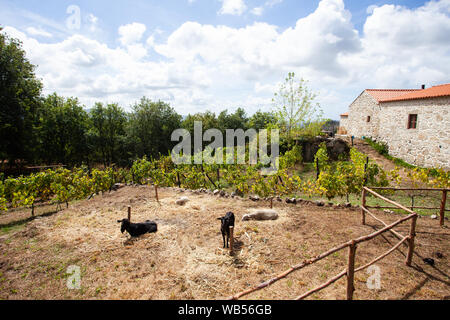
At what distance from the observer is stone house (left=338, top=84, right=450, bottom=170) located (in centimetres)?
1569

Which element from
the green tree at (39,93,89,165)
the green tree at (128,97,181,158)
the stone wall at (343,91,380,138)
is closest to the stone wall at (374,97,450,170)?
the stone wall at (343,91,380,138)

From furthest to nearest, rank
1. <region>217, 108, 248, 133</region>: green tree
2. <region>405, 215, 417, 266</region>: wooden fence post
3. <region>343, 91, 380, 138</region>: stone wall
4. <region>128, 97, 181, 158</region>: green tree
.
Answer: <region>217, 108, 248, 133</region>: green tree, <region>128, 97, 181, 158</region>: green tree, <region>343, 91, 380, 138</region>: stone wall, <region>405, 215, 417, 266</region>: wooden fence post

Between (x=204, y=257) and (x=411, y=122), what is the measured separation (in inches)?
839

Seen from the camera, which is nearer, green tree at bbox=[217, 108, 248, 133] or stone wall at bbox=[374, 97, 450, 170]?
stone wall at bbox=[374, 97, 450, 170]

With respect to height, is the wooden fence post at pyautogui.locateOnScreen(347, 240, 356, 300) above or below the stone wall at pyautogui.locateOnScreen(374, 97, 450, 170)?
below

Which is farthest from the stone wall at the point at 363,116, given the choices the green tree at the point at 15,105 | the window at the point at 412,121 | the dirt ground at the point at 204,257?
the green tree at the point at 15,105

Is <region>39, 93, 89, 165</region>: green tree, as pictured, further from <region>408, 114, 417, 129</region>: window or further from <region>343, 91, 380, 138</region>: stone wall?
<region>408, 114, 417, 129</region>: window

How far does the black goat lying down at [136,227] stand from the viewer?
23.0 ft

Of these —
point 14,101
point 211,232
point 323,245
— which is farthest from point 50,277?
point 14,101

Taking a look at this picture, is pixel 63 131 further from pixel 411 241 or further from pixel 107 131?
pixel 411 241

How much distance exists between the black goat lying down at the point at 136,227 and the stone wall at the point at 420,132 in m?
19.2

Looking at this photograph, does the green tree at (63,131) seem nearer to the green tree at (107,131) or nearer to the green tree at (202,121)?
the green tree at (107,131)

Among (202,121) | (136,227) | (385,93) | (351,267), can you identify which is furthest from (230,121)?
(351,267)

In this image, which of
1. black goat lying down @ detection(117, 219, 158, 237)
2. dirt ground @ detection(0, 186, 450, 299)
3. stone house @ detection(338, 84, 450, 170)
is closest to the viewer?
dirt ground @ detection(0, 186, 450, 299)
